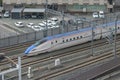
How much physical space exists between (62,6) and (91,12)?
838cm

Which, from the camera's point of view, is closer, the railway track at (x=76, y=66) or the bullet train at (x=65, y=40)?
the railway track at (x=76, y=66)

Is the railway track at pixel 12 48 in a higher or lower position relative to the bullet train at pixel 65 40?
lower

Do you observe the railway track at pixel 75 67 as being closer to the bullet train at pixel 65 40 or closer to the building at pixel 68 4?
the bullet train at pixel 65 40

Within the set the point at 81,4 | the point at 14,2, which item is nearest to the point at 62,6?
the point at 81,4

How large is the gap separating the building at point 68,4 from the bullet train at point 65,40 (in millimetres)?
44916

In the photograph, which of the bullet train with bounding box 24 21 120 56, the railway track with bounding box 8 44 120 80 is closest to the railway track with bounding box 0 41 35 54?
the bullet train with bounding box 24 21 120 56

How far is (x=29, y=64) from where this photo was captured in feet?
124

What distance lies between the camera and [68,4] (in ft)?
325

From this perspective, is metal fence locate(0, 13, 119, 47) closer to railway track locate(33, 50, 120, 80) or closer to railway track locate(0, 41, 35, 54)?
railway track locate(0, 41, 35, 54)

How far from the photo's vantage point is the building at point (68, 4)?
96.9 metres

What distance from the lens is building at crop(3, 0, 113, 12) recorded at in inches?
3816

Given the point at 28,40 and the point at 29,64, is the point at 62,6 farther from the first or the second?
the point at 29,64

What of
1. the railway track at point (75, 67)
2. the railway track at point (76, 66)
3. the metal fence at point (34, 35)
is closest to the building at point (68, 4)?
the metal fence at point (34, 35)

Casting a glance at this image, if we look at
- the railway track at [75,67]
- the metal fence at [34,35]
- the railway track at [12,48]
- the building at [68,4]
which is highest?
the building at [68,4]
